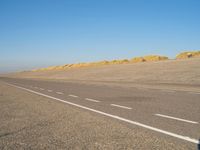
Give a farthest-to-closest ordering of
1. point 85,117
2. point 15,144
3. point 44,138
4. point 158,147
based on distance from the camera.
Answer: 1. point 85,117
2. point 44,138
3. point 15,144
4. point 158,147

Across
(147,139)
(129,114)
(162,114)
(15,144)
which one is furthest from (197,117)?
(15,144)

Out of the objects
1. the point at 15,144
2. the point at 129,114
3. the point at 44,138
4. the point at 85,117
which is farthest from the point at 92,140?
the point at 129,114

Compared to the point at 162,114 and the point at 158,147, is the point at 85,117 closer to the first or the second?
the point at 162,114

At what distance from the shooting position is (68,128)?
6.09 meters

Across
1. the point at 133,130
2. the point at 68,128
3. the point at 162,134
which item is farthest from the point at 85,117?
the point at 162,134

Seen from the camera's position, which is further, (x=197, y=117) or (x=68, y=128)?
(x=197, y=117)

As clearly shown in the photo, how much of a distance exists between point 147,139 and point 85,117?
2955mm

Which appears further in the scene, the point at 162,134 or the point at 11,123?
the point at 11,123

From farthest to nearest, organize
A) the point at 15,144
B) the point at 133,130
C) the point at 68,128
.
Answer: the point at 68,128 → the point at 133,130 → the point at 15,144

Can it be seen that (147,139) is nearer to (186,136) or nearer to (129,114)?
(186,136)

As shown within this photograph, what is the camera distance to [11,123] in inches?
272

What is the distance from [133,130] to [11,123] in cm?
362

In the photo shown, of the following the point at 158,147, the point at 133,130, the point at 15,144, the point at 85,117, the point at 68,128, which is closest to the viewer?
the point at 158,147

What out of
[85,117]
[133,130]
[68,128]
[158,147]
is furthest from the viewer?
[85,117]
